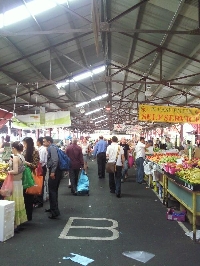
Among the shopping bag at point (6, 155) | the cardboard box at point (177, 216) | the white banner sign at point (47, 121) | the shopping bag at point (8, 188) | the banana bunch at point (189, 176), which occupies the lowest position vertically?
the cardboard box at point (177, 216)

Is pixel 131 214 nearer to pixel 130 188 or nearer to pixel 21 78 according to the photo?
pixel 130 188

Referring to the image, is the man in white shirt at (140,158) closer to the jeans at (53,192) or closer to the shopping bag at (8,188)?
the jeans at (53,192)

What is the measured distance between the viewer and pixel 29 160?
6.59 metres

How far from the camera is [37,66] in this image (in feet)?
39.0

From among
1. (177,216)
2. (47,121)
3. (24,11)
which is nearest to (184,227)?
(177,216)

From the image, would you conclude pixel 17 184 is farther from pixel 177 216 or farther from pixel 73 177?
A: pixel 73 177

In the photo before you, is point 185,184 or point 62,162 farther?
point 62,162

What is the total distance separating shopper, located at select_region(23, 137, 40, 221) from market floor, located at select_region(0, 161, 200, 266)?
1.06ft

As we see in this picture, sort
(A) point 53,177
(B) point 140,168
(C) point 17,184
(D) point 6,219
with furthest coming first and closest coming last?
(B) point 140,168 < (A) point 53,177 < (C) point 17,184 < (D) point 6,219

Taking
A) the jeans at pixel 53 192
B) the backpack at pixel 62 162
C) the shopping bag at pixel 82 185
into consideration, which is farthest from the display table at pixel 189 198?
the shopping bag at pixel 82 185

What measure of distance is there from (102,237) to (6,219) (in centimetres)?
187

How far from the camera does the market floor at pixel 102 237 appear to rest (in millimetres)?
4434

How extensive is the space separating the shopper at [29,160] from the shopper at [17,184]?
0.36 m

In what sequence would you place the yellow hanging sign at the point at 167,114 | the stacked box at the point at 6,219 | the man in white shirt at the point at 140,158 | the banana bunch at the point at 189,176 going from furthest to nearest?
the yellow hanging sign at the point at 167,114 < the man in white shirt at the point at 140,158 < the banana bunch at the point at 189,176 < the stacked box at the point at 6,219
